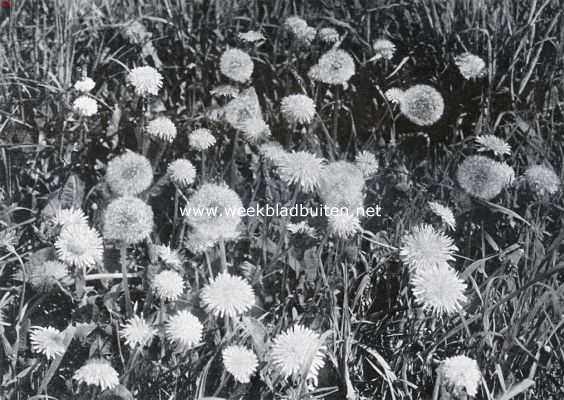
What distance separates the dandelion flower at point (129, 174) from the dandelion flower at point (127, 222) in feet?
0.28

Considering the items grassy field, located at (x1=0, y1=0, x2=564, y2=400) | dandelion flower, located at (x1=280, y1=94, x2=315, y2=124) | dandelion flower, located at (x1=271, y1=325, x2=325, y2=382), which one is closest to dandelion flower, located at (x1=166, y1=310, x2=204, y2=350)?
grassy field, located at (x1=0, y1=0, x2=564, y2=400)

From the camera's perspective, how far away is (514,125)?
1.64 m

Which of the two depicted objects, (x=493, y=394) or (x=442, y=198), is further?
(x=442, y=198)

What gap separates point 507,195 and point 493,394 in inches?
18.3

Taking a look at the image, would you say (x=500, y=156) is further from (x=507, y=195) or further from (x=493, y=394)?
(x=493, y=394)

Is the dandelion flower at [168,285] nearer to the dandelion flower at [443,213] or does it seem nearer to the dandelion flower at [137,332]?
the dandelion flower at [137,332]

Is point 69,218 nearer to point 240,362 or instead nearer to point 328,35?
point 240,362

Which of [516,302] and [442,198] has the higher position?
[442,198]

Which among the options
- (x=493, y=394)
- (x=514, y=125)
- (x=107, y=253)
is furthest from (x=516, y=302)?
(x=107, y=253)

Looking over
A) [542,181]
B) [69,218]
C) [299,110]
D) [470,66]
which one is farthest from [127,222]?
[470,66]

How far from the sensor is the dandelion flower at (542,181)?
1394mm

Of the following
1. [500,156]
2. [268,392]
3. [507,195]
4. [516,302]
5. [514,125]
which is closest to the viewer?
[268,392]

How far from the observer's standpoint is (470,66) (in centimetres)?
167

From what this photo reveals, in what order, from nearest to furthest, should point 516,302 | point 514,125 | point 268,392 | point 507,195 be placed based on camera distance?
point 268,392 < point 516,302 < point 507,195 < point 514,125
